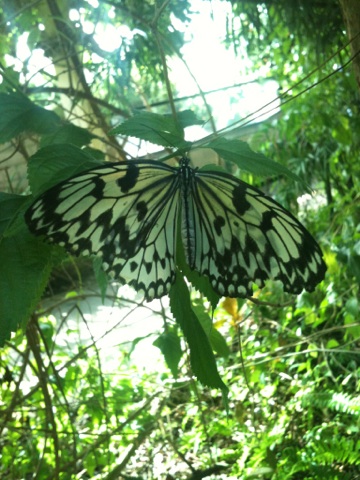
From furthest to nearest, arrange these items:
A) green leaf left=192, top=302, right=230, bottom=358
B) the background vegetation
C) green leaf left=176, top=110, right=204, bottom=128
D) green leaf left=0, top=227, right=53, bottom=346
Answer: the background vegetation, green leaf left=192, top=302, right=230, bottom=358, green leaf left=176, top=110, right=204, bottom=128, green leaf left=0, top=227, right=53, bottom=346

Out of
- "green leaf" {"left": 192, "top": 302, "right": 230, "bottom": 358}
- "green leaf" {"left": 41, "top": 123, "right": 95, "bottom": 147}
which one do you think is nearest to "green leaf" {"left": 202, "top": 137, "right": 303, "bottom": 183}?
"green leaf" {"left": 41, "top": 123, "right": 95, "bottom": 147}

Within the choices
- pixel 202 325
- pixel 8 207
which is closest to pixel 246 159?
pixel 8 207

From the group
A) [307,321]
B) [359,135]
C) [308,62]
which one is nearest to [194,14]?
[308,62]

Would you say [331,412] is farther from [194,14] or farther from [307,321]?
[194,14]

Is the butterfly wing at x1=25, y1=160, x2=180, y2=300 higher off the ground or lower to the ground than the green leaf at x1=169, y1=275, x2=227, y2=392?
higher

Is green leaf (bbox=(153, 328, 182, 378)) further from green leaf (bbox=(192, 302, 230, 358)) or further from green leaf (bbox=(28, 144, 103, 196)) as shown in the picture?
green leaf (bbox=(28, 144, 103, 196))

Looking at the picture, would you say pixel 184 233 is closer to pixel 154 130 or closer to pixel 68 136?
pixel 154 130
